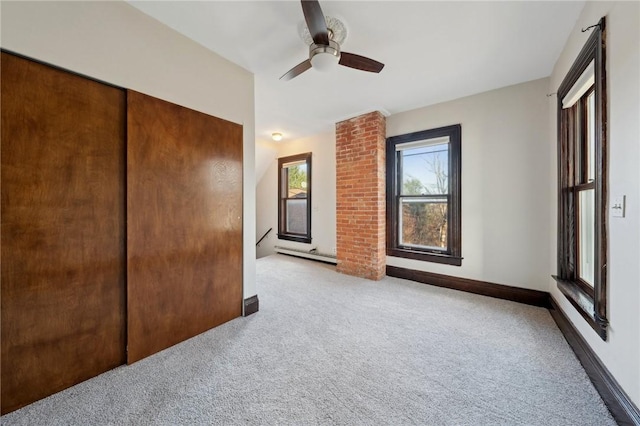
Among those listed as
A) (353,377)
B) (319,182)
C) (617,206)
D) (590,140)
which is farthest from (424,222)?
(353,377)

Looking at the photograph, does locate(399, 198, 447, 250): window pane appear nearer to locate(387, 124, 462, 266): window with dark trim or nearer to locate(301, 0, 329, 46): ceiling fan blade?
locate(387, 124, 462, 266): window with dark trim

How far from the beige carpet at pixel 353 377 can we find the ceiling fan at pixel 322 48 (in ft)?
7.44

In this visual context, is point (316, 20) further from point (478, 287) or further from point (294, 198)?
point (294, 198)

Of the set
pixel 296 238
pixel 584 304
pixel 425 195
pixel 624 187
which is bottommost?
pixel 584 304

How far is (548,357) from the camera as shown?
1766 millimetres

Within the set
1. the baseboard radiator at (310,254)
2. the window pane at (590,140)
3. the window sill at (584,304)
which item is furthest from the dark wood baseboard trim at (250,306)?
the window pane at (590,140)

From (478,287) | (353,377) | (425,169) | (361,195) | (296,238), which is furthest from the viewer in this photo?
(296,238)

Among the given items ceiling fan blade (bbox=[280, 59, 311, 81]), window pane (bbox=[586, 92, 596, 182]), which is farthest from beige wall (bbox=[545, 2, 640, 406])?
ceiling fan blade (bbox=[280, 59, 311, 81])

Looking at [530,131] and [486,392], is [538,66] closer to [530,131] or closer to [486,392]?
[530,131]

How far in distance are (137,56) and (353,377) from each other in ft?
8.97

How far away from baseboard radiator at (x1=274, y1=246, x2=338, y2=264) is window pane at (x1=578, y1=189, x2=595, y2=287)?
3077 millimetres

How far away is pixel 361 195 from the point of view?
3770mm

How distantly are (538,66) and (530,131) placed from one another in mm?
659

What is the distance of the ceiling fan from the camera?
1.44 m
